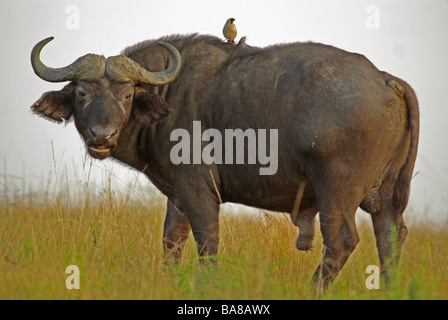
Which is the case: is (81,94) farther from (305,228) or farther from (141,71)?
(305,228)

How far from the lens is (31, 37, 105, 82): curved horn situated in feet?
23.8

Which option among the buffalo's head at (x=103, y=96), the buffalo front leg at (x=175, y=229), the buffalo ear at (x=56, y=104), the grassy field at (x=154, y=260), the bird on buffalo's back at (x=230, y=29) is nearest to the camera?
the grassy field at (x=154, y=260)

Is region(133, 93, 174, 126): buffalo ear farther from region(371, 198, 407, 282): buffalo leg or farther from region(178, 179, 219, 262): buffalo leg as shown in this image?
region(371, 198, 407, 282): buffalo leg

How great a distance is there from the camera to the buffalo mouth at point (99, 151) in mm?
7037

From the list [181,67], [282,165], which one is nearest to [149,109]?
[181,67]

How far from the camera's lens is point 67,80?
24.2ft

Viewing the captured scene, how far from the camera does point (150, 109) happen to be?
736cm

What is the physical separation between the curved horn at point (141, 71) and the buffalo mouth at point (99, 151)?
762 millimetres

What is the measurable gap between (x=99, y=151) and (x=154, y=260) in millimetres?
1272

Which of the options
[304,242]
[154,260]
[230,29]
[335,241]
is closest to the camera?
[335,241]

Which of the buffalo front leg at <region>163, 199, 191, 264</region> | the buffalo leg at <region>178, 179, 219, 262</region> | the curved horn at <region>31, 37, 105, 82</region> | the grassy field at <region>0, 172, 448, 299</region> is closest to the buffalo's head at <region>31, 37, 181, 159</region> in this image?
the curved horn at <region>31, 37, 105, 82</region>

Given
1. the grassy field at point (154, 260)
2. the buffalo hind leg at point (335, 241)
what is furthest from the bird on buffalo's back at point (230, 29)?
the buffalo hind leg at point (335, 241)

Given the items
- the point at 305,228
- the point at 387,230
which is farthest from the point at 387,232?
the point at 305,228

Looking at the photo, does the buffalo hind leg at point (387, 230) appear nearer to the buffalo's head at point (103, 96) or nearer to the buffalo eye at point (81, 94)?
the buffalo's head at point (103, 96)
